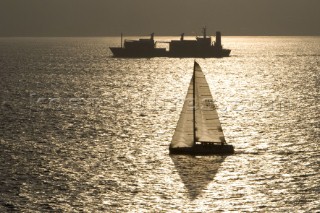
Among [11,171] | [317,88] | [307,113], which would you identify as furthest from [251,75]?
[11,171]

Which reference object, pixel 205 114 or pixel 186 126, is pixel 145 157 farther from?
pixel 205 114

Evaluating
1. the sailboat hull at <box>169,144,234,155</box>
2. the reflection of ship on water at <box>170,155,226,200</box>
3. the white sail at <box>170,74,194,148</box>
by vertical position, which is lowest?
the reflection of ship on water at <box>170,155,226,200</box>

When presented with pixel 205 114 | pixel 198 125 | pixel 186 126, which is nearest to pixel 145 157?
pixel 186 126

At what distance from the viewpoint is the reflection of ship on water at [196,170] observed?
44281mm

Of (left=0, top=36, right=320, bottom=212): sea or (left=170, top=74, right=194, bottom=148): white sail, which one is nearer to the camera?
(left=0, top=36, right=320, bottom=212): sea

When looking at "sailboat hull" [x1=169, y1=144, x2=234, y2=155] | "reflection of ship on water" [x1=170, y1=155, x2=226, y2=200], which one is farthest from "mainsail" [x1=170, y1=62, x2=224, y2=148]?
"reflection of ship on water" [x1=170, y1=155, x2=226, y2=200]

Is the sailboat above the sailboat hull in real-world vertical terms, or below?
above

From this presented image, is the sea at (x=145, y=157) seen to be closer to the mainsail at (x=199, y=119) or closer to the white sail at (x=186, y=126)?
the white sail at (x=186, y=126)

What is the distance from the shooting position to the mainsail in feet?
163

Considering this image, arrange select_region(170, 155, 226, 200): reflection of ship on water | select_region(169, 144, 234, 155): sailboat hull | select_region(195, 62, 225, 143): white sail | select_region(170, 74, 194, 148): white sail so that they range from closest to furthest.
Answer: select_region(170, 155, 226, 200): reflection of ship on water
select_region(195, 62, 225, 143): white sail
select_region(170, 74, 194, 148): white sail
select_region(169, 144, 234, 155): sailboat hull

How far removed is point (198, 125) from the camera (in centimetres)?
5091

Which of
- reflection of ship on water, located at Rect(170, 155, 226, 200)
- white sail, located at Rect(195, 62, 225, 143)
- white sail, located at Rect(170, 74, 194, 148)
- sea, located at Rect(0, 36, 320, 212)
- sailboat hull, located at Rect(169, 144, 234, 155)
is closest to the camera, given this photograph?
sea, located at Rect(0, 36, 320, 212)

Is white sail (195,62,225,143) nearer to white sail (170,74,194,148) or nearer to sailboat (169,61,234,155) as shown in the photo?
sailboat (169,61,234,155)

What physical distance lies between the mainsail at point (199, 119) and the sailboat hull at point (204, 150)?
44 centimetres
